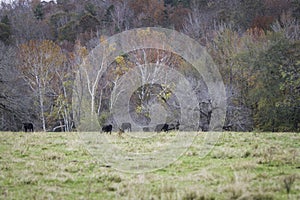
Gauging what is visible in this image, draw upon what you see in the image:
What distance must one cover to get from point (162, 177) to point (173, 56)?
105ft

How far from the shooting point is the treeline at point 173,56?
26.1 m

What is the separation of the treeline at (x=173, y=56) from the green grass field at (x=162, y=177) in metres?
12.5

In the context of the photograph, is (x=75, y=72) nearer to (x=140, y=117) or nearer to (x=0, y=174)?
(x=140, y=117)

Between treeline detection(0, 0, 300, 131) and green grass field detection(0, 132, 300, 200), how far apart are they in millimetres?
12539

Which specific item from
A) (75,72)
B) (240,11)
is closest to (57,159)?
(75,72)

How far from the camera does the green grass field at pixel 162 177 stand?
610 cm

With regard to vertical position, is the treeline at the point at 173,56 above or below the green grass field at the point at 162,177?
above

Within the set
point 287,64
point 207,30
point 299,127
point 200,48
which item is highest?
point 207,30

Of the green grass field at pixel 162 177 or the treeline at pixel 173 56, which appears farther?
the treeline at pixel 173 56

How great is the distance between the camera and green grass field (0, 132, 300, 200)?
6.10m

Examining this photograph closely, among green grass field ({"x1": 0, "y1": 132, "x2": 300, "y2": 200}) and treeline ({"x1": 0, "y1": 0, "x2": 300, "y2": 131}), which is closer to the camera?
green grass field ({"x1": 0, "y1": 132, "x2": 300, "y2": 200})

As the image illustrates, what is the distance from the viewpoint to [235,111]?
29.8 metres

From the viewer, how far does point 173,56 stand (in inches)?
1537

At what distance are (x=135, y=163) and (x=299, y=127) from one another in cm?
1915
